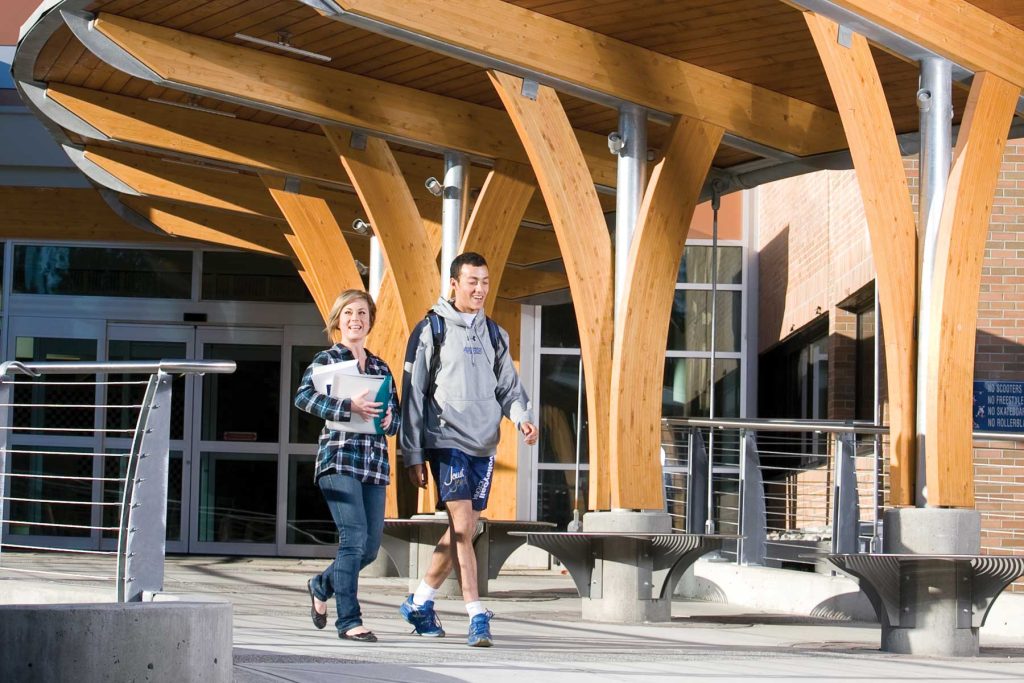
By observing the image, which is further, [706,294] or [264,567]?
[706,294]

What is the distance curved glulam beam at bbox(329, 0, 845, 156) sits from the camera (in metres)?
8.67

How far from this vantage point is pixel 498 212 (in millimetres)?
11352

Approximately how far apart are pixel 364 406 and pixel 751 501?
229 inches

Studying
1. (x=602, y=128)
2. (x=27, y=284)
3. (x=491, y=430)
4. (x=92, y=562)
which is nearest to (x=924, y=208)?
(x=491, y=430)

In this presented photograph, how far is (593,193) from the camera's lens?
30.5 ft

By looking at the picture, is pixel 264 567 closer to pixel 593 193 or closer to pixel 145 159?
pixel 145 159

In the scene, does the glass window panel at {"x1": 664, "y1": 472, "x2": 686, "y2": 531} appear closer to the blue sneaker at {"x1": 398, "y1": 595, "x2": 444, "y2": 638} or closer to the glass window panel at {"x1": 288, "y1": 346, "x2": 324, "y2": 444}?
the glass window panel at {"x1": 288, "y1": 346, "x2": 324, "y2": 444}

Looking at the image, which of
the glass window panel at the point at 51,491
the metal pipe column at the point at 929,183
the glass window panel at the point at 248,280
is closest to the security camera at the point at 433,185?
the metal pipe column at the point at 929,183

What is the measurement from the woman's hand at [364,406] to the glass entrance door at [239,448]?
473 inches

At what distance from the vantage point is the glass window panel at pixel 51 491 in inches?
720

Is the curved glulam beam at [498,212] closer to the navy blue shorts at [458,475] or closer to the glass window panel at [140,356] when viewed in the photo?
the navy blue shorts at [458,475]

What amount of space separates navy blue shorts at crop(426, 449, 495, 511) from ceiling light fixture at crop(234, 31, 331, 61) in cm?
439

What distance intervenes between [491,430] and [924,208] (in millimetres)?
2714

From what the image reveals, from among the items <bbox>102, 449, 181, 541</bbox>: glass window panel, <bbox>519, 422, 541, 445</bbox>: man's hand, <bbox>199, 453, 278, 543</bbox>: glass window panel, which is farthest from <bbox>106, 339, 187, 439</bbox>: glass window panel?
<bbox>519, 422, 541, 445</bbox>: man's hand
